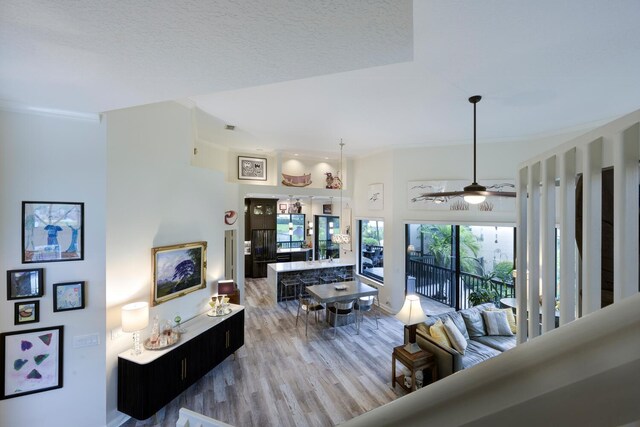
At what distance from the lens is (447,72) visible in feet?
10.1

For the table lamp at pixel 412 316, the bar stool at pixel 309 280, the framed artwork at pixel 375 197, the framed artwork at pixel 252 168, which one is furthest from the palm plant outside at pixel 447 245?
the framed artwork at pixel 252 168

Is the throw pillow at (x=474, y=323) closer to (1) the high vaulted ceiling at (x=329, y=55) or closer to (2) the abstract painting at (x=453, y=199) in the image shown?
(2) the abstract painting at (x=453, y=199)

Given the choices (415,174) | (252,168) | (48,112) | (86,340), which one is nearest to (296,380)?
(86,340)

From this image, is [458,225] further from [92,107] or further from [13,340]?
[13,340]

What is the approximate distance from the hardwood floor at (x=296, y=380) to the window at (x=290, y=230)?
17.2 ft

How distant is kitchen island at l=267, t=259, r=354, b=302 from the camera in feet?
25.0

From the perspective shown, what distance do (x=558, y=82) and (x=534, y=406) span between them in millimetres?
4301

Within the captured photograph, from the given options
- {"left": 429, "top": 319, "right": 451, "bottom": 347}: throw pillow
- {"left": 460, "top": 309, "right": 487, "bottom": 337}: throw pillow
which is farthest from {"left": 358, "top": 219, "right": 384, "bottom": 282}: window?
{"left": 429, "top": 319, "right": 451, "bottom": 347}: throw pillow

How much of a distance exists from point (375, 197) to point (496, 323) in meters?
3.81

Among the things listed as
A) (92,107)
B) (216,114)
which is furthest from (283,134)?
(92,107)

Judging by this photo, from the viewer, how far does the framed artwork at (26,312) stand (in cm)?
269

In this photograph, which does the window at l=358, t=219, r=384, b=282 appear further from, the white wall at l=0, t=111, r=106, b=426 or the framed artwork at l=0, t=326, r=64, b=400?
the framed artwork at l=0, t=326, r=64, b=400

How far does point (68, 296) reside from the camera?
2.89 meters

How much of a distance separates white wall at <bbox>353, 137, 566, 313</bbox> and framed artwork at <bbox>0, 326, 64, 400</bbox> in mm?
5986
